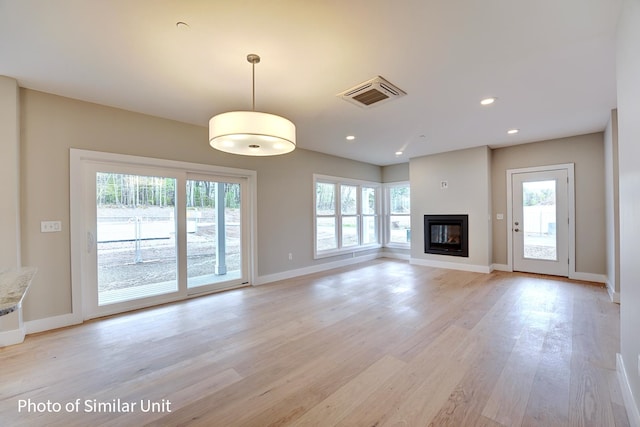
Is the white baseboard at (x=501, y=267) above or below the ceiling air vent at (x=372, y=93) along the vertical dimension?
below

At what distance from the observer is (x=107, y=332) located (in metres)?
2.84

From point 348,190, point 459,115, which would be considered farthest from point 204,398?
point 348,190

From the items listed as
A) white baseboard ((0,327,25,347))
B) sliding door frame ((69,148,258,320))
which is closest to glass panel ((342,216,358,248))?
sliding door frame ((69,148,258,320))

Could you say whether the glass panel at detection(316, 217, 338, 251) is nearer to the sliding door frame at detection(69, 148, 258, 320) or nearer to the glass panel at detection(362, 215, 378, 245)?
the glass panel at detection(362, 215, 378, 245)

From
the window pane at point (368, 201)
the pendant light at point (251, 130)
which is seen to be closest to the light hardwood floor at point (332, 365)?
the pendant light at point (251, 130)

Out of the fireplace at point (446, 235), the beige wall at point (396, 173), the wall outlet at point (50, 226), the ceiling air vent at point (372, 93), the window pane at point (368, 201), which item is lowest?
the fireplace at point (446, 235)

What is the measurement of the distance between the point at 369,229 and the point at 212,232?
4.27 meters

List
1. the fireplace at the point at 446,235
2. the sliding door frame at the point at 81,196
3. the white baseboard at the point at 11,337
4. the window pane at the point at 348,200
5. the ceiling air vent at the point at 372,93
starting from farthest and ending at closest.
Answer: the window pane at the point at 348,200 < the fireplace at the point at 446,235 < the sliding door frame at the point at 81,196 < the ceiling air vent at the point at 372,93 < the white baseboard at the point at 11,337

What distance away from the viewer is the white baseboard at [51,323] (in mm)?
2818

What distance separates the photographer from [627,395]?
5.68 ft

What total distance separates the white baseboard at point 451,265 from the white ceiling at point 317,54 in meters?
2.97

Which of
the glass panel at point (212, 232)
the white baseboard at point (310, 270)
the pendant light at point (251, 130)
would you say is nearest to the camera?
Answer: the pendant light at point (251, 130)

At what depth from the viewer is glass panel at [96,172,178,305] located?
334cm

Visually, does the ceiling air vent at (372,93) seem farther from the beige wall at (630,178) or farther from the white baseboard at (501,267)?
the white baseboard at (501,267)
